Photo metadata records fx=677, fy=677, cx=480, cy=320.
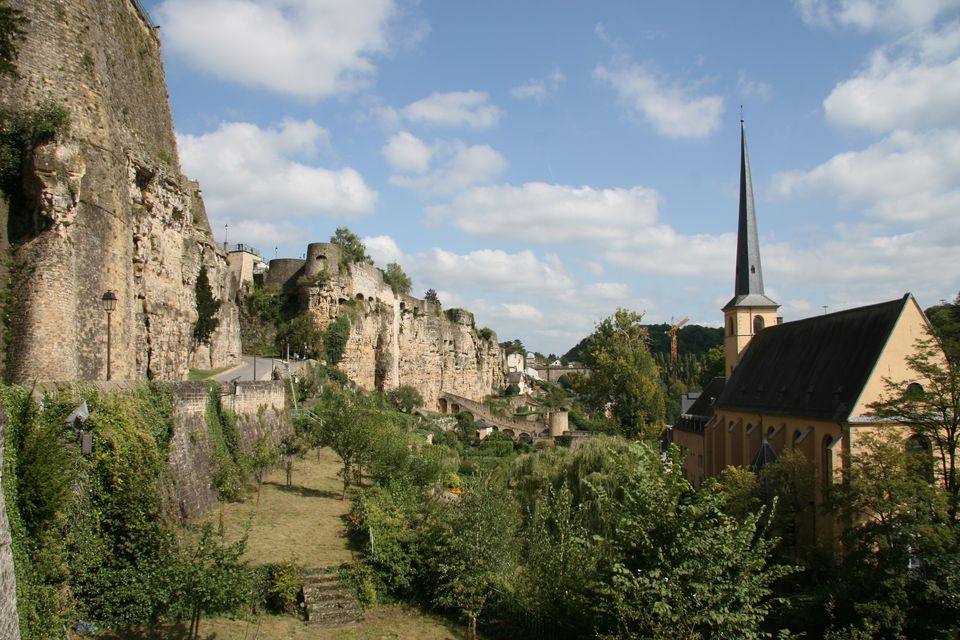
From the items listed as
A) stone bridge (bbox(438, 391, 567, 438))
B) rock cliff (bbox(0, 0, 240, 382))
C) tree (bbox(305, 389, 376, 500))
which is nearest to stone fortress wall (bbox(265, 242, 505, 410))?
stone bridge (bbox(438, 391, 567, 438))

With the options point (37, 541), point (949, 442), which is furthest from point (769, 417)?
point (37, 541)

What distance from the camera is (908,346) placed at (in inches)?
862

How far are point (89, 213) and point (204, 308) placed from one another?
436 inches

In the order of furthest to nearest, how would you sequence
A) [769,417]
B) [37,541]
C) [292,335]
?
1. [292,335]
2. [769,417]
3. [37,541]

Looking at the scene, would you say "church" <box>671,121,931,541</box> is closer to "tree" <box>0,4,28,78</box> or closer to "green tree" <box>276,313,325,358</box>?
"tree" <box>0,4,28,78</box>

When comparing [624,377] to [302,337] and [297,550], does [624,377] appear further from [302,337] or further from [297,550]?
[297,550]

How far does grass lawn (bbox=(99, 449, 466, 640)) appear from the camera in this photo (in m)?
12.4

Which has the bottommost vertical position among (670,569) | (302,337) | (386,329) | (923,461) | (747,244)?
(670,569)

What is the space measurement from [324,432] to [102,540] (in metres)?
12.1

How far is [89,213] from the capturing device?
15.6m

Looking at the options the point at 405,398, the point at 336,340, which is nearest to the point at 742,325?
the point at 405,398

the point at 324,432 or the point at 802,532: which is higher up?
the point at 324,432

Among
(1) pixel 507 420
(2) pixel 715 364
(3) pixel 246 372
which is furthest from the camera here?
(2) pixel 715 364

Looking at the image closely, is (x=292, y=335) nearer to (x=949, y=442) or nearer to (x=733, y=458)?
(x=733, y=458)
